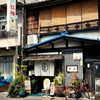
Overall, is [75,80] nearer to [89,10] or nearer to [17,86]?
[17,86]

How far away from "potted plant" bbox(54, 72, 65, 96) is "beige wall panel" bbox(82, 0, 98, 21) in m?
5.07

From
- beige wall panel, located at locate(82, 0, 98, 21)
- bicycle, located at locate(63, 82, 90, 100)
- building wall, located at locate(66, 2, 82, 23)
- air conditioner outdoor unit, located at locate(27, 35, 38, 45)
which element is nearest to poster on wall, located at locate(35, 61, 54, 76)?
air conditioner outdoor unit, located at locate(27, 35, 38, 45)

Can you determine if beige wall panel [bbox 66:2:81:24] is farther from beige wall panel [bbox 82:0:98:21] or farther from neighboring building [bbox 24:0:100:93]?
beige wall panel [bbox 82:0:98:21]

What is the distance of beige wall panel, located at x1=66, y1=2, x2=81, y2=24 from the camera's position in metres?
15.6

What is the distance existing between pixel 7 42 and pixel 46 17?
4601 mm

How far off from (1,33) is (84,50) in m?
9.02

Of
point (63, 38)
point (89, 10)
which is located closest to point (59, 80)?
point (63, 38)

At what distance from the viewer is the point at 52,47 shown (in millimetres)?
15328

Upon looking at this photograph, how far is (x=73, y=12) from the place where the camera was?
52.0 ft

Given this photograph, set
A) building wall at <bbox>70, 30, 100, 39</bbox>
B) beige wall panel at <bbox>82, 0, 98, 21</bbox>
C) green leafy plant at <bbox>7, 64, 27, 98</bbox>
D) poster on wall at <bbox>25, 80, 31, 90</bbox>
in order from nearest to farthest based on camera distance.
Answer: green leafy plant at <bbox>7, 64, 27, 98</bbox> < building wall at <bbox>70, 30, 100, 39</bbox> < poster on wall at <bbox>25, 80, 31, 90</bbox> < beige wall panel at <bbox>82, 0, 98, 21</bbox>

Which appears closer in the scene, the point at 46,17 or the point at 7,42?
the point at 46,17

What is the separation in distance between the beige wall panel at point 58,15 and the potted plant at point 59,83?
4.79 metres

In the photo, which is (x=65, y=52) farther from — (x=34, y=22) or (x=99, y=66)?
(x=34, y=22)

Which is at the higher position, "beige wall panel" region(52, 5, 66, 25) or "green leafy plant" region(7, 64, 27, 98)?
"beige wall panel" region(52, 5, 66, 25)
